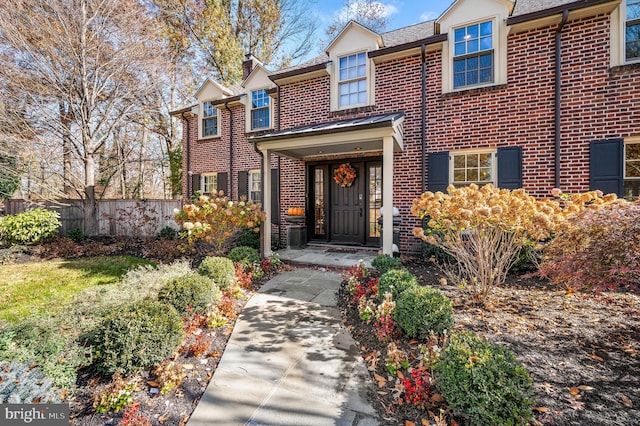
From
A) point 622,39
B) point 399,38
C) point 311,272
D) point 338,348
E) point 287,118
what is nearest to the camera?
point 338,348

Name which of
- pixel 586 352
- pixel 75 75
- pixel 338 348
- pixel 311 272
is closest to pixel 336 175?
pixel 311 272

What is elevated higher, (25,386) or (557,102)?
(557,102)

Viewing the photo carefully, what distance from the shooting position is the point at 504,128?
6.29m

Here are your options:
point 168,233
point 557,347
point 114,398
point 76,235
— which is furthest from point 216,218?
point 76,235

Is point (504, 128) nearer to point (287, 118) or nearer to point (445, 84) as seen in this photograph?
point (445, 84)

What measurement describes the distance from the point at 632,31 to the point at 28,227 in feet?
50.7

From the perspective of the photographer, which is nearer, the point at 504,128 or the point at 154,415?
the point at 154,415

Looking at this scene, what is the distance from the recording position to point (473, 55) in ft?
21.3

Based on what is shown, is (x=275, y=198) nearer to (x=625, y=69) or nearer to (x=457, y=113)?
(x=457, y=113)

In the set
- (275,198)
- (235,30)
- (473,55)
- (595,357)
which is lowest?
(595,357)

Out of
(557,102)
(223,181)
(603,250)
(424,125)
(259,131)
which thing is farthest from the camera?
(223,181)

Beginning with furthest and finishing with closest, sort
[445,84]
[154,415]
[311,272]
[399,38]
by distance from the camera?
[399,38] → [445,84] → [311,272] → [154,415]

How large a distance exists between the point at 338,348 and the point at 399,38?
8.28 m

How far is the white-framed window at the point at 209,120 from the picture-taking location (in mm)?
10855
